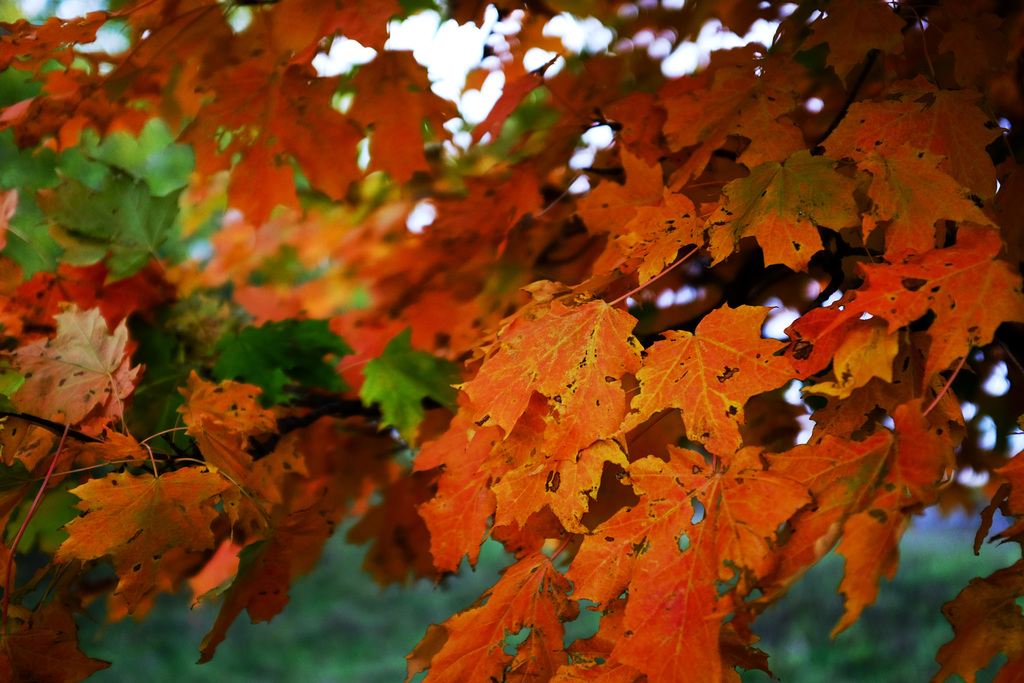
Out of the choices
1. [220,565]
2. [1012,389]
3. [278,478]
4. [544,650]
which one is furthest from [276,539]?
[1012,389]

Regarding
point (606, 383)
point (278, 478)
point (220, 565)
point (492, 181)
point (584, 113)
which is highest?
point (584, 113)

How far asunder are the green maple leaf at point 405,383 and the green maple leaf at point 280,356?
0.16m

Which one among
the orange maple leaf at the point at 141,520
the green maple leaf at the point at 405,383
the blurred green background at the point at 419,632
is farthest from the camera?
the blurred green background at the point at 419,632

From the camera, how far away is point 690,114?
1.07 metres

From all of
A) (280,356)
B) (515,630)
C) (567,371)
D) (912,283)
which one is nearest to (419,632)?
(280,356)

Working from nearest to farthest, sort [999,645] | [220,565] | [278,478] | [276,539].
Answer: [999,645] → [276,539] → [278,478] → [220,565]

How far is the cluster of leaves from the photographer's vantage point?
693mm

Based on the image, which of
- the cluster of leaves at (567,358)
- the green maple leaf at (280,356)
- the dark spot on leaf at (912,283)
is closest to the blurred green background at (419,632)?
the green maple leaf at (280,356)

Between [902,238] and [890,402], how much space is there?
0.20 m

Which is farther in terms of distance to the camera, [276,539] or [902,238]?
[276,539]

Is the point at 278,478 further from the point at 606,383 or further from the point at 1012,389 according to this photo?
the point at 1012,389

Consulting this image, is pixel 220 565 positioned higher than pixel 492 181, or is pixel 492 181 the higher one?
pixel 492 181

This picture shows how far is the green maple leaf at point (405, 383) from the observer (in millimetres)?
1207

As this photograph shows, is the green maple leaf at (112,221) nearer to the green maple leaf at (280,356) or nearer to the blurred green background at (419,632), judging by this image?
the green maple leaf at (280,356)
